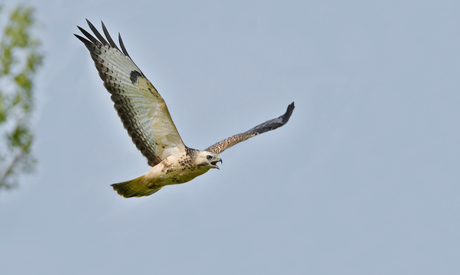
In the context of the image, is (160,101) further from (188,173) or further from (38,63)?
(38,63)

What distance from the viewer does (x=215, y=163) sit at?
904cm

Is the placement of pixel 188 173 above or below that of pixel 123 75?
below

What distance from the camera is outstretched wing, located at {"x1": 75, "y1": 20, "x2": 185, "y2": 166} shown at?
907 centimetres

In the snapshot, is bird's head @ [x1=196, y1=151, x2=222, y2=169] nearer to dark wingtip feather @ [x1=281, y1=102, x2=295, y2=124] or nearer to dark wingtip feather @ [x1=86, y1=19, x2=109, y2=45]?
dark wingtip feather @ [x1=86, y1=19, x2=109, y2=45]

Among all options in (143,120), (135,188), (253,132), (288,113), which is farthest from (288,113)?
(135,188)

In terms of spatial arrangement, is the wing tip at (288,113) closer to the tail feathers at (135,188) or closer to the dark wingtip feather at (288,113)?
the dark wingtip feather at (288,113)

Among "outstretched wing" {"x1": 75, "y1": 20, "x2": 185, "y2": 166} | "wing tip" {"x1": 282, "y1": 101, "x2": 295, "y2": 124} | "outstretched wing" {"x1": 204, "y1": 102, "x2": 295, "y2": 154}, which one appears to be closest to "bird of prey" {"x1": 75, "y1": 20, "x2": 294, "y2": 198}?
"outstretched wing" {"x1": 75, "y1": 20, "x2": 185, "y2": 166}

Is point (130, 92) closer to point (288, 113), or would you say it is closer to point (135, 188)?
point (135, 188)

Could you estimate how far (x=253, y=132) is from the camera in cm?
1118

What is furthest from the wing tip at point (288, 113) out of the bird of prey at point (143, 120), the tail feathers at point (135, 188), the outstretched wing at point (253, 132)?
the tail feathers at point (135, 188)

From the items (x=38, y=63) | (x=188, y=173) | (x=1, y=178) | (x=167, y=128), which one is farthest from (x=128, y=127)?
(x=1, y=178)

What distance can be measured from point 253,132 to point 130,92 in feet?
9.66

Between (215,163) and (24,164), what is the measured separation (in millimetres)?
4266

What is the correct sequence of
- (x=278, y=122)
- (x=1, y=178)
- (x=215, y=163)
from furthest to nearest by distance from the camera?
(x=278, y=122) → (x=215, y=163) → (x=1, y=178)
